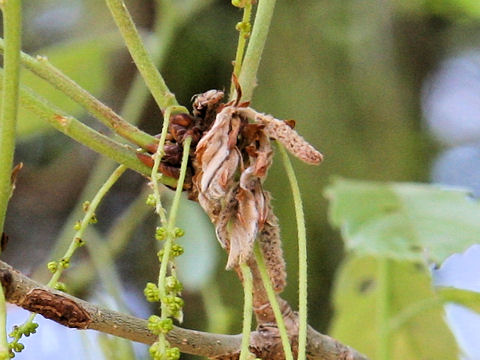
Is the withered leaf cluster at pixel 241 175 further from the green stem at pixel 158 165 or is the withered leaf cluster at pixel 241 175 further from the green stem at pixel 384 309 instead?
the green stem at pixel 384 309

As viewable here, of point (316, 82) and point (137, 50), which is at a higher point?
point (316, 82)

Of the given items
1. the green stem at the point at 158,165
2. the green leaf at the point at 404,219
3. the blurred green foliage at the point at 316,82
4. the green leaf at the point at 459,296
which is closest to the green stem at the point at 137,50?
the green stem at the point at 158,165

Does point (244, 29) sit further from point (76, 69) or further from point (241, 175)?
point (76, 69)

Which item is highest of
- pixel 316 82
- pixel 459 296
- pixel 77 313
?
pixel 316 82

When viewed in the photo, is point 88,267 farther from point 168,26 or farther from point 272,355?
point 272,355

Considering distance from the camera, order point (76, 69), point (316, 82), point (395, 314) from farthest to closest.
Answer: point (316, 82), point (76, 69), point (395, 314)

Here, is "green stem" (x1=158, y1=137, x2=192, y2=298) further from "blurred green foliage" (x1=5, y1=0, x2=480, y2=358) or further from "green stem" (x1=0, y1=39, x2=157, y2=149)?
"blurred green foliage" (x1=5, y1=0, x2=480, y2=358)

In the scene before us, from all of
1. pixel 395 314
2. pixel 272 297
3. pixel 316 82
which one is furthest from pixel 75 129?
pixel 316 82

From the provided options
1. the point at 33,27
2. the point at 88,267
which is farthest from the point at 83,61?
the point at 33,27
